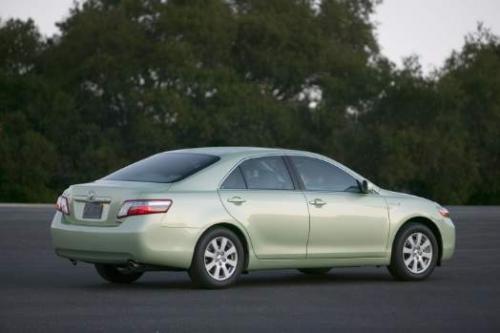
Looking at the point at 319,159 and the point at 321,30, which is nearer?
the point at 319,159

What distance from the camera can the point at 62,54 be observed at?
77.1 metres

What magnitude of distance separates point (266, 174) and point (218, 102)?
58225 millimetres

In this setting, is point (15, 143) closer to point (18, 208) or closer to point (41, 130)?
point (41, 130)

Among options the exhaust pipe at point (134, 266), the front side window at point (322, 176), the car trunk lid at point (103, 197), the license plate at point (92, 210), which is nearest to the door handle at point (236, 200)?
the car trunk lid at point (103, 197)

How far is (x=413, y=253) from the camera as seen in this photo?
15344 mm

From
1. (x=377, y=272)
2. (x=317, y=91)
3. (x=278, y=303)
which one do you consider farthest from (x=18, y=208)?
(x=317, y=91)

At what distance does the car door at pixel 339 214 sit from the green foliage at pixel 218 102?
52.9m

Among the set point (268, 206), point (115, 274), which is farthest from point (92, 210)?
point (268, 206)

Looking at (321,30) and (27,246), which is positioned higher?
(321,30)

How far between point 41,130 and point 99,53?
5.03 m

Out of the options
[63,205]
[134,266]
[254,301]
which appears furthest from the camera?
[63,205]

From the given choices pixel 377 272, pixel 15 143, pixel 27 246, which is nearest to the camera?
pixel 377 272

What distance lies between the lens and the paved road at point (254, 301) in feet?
34.9

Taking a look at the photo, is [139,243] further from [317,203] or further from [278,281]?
[278,281]
